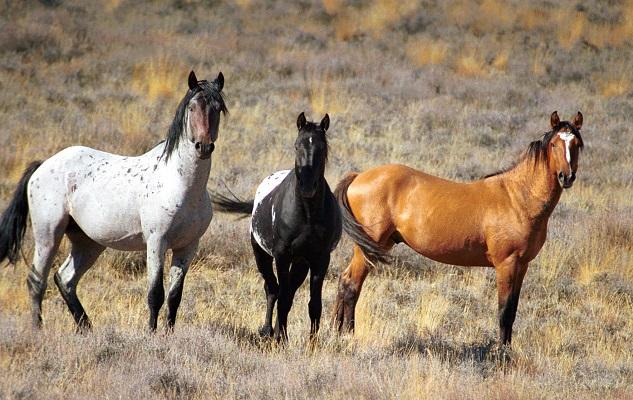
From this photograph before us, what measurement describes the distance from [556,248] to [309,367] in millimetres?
4734

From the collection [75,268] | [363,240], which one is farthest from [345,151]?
[75,268]

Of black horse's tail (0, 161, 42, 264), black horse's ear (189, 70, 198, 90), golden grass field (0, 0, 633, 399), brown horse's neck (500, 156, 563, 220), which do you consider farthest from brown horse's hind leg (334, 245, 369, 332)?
black horse's tail (0, 161, 42, 264)

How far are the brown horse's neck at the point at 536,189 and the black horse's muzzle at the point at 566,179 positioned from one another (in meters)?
0.24

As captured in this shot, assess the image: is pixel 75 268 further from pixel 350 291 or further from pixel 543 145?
pixel 543 145

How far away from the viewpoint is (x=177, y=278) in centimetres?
595

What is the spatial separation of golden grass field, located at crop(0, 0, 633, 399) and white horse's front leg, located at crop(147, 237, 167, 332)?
9.6 inches

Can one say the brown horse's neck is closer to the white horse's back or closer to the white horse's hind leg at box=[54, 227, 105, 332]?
the white horse's back

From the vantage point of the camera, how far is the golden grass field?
203 inches

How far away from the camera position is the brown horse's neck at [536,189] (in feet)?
22.2

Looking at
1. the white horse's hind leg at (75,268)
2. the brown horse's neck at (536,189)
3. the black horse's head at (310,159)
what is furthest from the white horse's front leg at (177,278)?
the brown horse's neck at (536,189)

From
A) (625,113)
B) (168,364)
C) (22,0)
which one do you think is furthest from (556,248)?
(22,0)

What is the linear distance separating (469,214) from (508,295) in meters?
0.77

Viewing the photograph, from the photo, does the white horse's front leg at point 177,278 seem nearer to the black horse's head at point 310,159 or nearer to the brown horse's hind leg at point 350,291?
the black horse's head at point 310,159

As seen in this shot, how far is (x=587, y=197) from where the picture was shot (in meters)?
11.4
